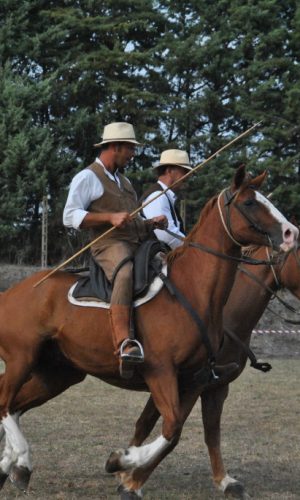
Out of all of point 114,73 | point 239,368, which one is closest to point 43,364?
point 239,368

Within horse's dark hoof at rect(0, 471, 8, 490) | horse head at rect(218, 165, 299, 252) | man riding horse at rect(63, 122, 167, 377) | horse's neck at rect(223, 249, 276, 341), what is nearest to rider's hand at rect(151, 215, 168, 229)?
man riding horse at rect(63, 122, 167, 377)

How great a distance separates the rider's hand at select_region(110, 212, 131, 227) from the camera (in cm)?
721

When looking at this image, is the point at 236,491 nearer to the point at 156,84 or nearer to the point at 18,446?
the point at 18,446

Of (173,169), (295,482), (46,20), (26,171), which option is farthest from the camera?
(46,20)

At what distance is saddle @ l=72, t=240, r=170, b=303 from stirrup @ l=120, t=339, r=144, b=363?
0.43 metres

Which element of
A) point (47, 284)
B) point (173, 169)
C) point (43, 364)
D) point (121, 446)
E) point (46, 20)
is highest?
point (46, 20)

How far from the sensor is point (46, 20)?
32375 mm

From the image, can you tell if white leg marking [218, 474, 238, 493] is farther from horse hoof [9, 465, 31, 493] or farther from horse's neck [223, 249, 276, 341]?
horse hoof [9, 465, 31, 493]

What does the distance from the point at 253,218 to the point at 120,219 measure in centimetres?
105

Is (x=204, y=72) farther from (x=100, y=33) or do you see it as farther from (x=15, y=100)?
(x=15, y=100)

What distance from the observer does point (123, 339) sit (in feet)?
22.6

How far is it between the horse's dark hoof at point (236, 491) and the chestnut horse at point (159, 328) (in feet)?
0.17

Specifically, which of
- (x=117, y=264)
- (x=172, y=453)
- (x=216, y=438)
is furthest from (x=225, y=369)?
(x=172, y=453)

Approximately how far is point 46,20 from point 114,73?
3.02m
